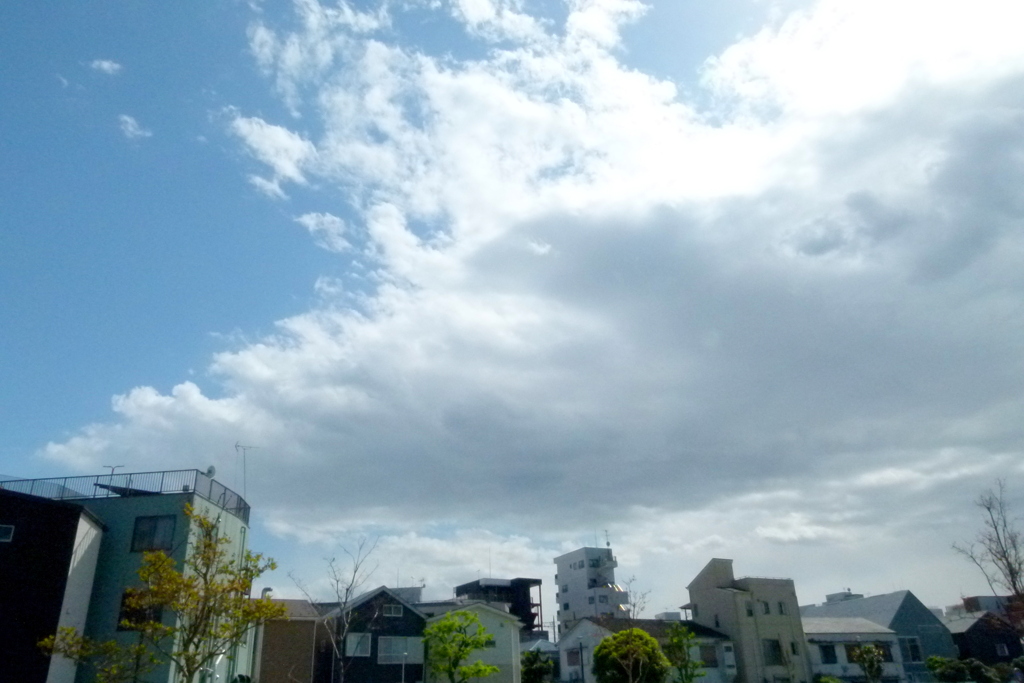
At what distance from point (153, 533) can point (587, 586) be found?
69823 millimetres

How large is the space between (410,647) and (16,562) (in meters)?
24.4

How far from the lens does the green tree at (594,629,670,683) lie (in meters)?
41.3

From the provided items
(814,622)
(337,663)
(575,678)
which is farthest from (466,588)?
(337,663)

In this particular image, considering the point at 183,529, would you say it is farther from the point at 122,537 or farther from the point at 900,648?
the point at 900,648

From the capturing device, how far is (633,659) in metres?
40.9

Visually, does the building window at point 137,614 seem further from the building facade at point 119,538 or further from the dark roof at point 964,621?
the dark roof at point 964,621

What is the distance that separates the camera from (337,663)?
146 feet

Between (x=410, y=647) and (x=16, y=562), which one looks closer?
(x=16, y=562)

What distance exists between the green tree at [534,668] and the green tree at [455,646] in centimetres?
956

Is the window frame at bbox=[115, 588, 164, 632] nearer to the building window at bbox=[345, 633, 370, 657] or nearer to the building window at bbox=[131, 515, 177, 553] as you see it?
the building window at bbox=[131, 515, 177, 553]

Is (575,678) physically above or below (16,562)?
below

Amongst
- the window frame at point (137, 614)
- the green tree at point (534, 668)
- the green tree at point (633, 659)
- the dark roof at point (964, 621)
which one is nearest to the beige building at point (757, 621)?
the green tree at point (534, 668)

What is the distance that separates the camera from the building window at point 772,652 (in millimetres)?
58062

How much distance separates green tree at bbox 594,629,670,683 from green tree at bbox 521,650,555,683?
42.0 ft
